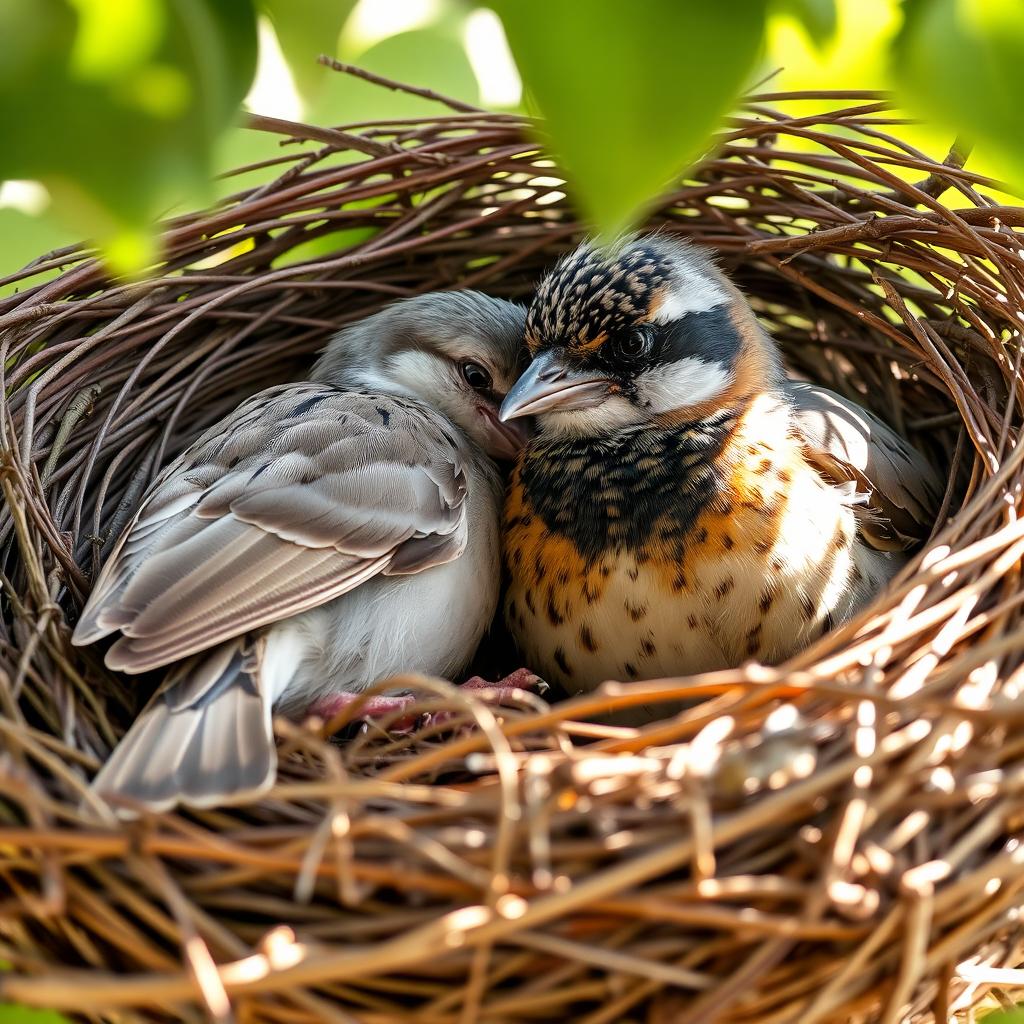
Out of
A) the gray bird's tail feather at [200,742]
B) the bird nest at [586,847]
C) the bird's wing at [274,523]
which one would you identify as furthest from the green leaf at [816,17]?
the bird's wing at [274,523]

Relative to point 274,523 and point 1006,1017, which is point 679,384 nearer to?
point 274,523

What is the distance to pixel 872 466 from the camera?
2689 millimetres

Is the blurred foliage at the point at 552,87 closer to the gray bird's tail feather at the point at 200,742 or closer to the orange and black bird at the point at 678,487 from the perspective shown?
the gray bird's tail feather at the point at 200,742

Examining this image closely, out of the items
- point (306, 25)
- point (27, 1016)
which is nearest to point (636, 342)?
point (27, 1016)

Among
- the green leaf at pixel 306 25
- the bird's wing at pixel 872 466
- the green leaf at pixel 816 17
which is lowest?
the bird's wing at pixel 872 466

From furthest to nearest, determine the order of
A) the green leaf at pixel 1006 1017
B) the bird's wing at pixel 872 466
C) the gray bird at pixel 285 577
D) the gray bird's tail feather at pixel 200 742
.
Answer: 1. the bird's wing at pixel 872 466
2. the green leaf at pixel 1006 1017
3. the gray bird at pixel 285 577
4. the gray bird's tail feather at pixel 200 742

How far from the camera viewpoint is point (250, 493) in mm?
2418

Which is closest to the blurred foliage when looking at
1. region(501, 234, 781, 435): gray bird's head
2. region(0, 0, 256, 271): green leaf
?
region(0, 0, 256, 271): green leaf

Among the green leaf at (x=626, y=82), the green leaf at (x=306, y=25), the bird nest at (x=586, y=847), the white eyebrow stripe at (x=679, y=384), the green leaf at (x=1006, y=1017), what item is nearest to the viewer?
the green leaf at (x=626, y=82)

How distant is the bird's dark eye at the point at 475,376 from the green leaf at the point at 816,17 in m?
2.64

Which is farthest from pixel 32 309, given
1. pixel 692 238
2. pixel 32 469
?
pixel 692 238

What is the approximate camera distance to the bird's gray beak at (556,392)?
2789 millimetres

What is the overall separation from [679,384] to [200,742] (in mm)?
1435

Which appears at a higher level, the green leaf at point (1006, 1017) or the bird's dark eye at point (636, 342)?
the bird's dark eye at point (636, 342)
